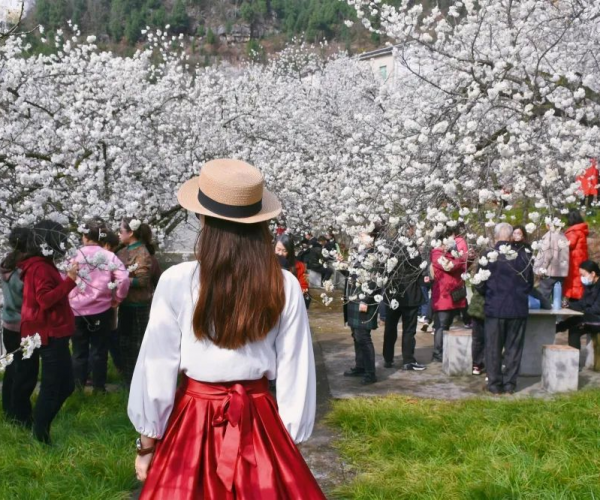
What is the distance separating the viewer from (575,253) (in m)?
9.91

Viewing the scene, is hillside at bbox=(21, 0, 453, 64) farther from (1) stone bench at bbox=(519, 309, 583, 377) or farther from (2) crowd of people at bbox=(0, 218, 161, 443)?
(2) crowd of people at bbox=(0, 218, 161, 443)

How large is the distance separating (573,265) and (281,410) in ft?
27.2

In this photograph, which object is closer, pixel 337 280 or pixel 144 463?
pixel 144 463

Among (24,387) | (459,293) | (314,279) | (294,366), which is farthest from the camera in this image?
(314,279)

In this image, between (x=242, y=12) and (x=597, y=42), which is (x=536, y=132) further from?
(x=242, y=12)

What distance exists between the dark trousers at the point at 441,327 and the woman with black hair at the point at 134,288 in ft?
10.9

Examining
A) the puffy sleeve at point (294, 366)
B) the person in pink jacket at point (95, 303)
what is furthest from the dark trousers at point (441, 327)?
the puffy sleeve at point (294, 366)

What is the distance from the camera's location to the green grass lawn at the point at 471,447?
4047 mm

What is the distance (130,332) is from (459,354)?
10.8ft

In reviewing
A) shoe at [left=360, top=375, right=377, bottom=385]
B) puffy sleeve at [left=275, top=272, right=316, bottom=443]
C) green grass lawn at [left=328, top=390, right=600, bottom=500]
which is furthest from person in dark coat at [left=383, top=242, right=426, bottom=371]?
puffy sleeve at [left=275, top=272, right=316, bottom=443]

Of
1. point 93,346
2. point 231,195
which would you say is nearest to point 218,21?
point 93,346

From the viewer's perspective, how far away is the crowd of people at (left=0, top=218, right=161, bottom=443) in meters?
4.62

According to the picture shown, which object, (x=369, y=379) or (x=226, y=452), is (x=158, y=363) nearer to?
(x=226, y=452)

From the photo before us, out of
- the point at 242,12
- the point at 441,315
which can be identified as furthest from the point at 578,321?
the point at 242,12
